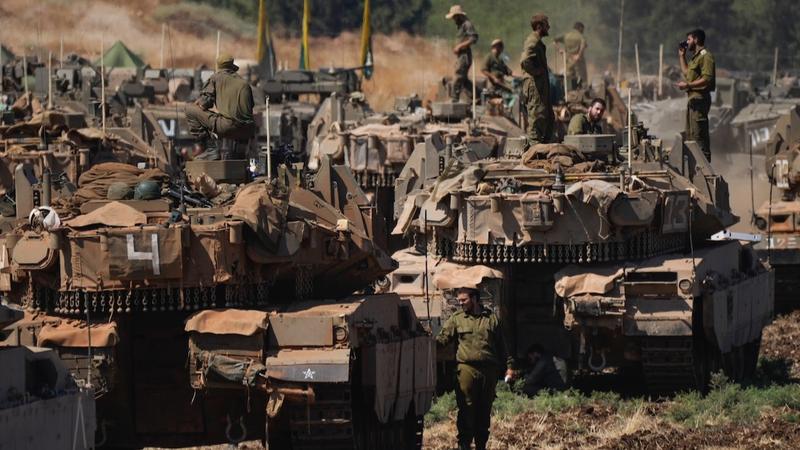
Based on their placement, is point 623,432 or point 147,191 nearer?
point 147,191

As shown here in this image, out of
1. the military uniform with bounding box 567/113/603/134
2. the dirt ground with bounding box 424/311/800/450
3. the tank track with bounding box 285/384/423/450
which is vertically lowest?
the dirt ground with bounding box 424/311/800/450

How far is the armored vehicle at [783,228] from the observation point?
32156mm

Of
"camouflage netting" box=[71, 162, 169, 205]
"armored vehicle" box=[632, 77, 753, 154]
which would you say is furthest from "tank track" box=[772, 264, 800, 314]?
"armored vehicle" box=[632, 77, 753, 154]

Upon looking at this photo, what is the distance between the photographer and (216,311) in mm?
19219

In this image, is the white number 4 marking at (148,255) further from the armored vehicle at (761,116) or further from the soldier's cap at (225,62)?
the armored vehicle at (761,116)

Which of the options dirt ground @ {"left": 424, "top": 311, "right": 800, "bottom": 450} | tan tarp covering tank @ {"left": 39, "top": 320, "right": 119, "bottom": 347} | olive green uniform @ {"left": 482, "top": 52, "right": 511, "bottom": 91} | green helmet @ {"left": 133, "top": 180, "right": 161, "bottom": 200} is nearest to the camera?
tan tarp covering tank @ {"left": 39, "top": 320, "right": 119, "bottom": 347}

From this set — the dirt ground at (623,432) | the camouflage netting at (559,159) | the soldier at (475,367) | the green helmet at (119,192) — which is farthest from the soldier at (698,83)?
the green helmet at (119,192)

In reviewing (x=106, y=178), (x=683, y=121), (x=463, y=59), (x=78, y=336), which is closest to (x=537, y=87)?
(x=106, y=178)

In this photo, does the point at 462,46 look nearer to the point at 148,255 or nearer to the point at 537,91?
the point at 537,91

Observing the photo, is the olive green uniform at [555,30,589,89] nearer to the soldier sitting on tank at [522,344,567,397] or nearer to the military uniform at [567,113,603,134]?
the military uniform at [567,113,603,134]

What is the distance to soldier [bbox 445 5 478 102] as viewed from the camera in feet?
131

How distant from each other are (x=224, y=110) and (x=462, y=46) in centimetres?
1853

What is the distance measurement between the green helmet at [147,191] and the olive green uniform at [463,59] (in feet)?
66.7

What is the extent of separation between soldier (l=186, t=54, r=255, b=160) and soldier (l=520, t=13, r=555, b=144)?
246 inches
